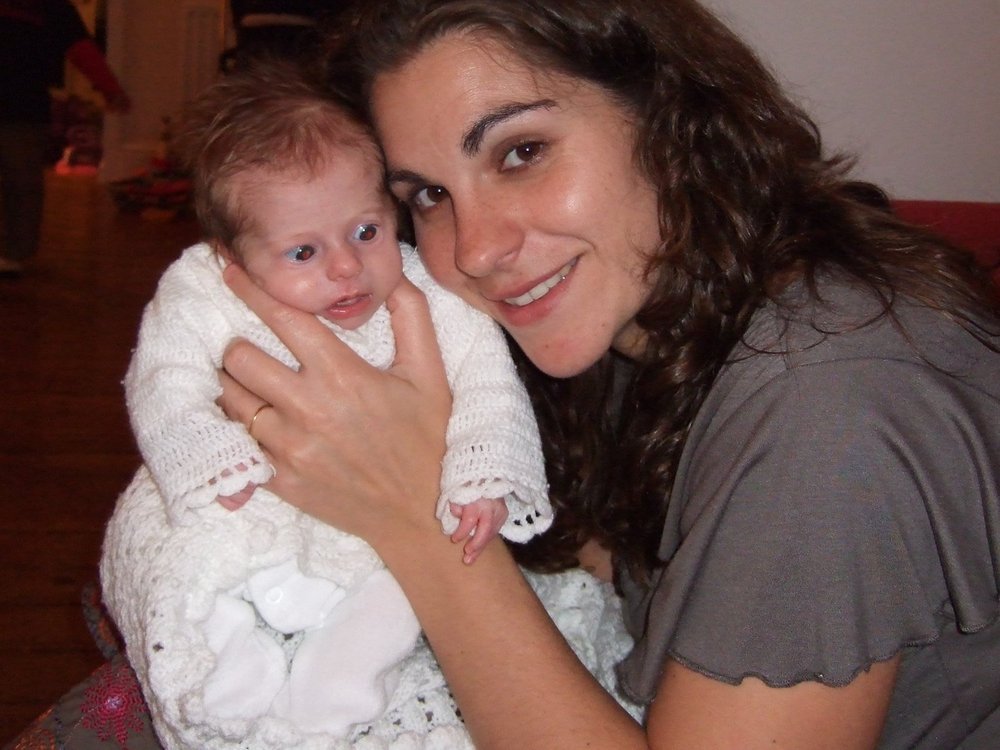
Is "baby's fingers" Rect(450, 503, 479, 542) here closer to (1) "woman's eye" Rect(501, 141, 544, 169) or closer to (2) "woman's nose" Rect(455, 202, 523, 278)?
(2) "woman's nose" Rect(455, 202, 523, 278)

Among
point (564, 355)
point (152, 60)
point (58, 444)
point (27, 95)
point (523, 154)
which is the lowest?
point (152, 60)

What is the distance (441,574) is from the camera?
1211 mm

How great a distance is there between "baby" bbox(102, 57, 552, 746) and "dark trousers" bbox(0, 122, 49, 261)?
4.28m

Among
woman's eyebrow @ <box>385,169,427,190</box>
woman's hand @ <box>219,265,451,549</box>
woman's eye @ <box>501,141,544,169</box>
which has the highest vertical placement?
woman's eye @ <box>501,141,544,169</box>

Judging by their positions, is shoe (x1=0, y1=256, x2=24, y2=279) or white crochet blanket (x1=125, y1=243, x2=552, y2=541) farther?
shoe (x1=0, y1=256, x2=24, y2=279)

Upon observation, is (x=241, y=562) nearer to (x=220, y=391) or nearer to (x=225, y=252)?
(x=220, y=391)

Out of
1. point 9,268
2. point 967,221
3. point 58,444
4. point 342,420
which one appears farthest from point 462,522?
point 9,268

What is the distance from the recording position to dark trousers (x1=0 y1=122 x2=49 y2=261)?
5.02 meters

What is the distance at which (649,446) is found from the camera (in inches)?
51.4

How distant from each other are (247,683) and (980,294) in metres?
1.09

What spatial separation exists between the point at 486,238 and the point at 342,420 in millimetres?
335

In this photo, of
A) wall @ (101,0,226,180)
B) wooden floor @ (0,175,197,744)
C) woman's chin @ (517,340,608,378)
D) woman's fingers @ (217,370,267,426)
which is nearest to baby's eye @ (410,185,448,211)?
woman's chin @ (517,340,608,378)

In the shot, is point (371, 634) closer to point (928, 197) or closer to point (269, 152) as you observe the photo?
point (269, 152)

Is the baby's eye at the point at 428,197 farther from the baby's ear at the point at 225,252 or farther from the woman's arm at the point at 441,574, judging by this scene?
the baby's ear at the point at 225,252
